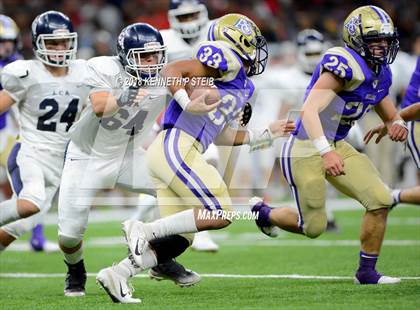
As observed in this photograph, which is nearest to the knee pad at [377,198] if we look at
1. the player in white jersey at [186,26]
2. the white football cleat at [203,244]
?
the white football cleat at [203,244]

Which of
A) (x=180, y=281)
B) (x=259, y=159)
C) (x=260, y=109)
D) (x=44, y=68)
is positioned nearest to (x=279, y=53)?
(x=260, y=109)

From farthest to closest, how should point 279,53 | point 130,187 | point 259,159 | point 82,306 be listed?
point 279,53 < point 259,159 < point 130,187 < point 82,306

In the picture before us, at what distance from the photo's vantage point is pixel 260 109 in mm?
13250

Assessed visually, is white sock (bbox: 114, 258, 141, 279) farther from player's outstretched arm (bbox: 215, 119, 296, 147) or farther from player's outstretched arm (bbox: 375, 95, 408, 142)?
player's outstretched arm (bbox: 375, 95, 408, 142)

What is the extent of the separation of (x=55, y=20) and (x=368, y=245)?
8.29 ft

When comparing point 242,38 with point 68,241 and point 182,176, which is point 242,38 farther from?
point 68,241

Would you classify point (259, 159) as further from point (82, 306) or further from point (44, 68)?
point (82, 306)

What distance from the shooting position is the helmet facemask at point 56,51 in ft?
20.3

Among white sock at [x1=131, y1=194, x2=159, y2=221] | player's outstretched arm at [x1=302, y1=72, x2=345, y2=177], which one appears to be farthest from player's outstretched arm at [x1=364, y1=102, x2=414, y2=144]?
white sock at [x1=131, y1=194, x2=159, y2=221]

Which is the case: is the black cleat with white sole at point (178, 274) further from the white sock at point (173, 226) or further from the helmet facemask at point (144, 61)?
the helmet facemask at point (144, 61)

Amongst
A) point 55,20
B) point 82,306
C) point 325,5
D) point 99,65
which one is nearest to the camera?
point 82,306

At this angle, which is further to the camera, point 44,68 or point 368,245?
point 44,68

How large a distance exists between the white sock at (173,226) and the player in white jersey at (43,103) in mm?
1200

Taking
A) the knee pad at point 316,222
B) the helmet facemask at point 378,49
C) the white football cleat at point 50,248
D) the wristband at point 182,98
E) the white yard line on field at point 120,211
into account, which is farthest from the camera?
the white yard line on field at point 120,211
